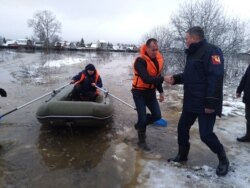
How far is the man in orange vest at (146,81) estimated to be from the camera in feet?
12.9

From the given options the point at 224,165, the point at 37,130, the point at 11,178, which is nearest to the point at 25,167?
the point at 11,178

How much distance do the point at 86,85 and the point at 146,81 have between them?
2.68 meters

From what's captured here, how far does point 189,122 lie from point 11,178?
2.55m

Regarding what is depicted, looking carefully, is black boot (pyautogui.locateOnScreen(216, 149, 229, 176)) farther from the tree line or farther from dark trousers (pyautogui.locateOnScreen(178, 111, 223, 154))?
the tree line

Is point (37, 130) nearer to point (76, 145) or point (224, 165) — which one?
point (76, 145)

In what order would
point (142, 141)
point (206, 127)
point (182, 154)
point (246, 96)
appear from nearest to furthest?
point (206, 127) < point (182, 154) < point (142, 141) < point (246, 96)

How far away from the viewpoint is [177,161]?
3939 mm

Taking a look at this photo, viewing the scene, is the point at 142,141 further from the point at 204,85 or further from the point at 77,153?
the point at 204,85

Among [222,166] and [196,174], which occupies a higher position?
[222,166]

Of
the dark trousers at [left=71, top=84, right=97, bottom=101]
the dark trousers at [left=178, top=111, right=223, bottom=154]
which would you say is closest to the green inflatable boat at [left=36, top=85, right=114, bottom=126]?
the dark trousers at [left=71, top=84, right=97, bottom=101]

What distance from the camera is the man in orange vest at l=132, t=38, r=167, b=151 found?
3930 mm

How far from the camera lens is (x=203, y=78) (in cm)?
328

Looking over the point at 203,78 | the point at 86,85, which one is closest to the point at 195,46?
the point at 203,78

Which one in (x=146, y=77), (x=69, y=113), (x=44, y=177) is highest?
(x=146, y=77)
